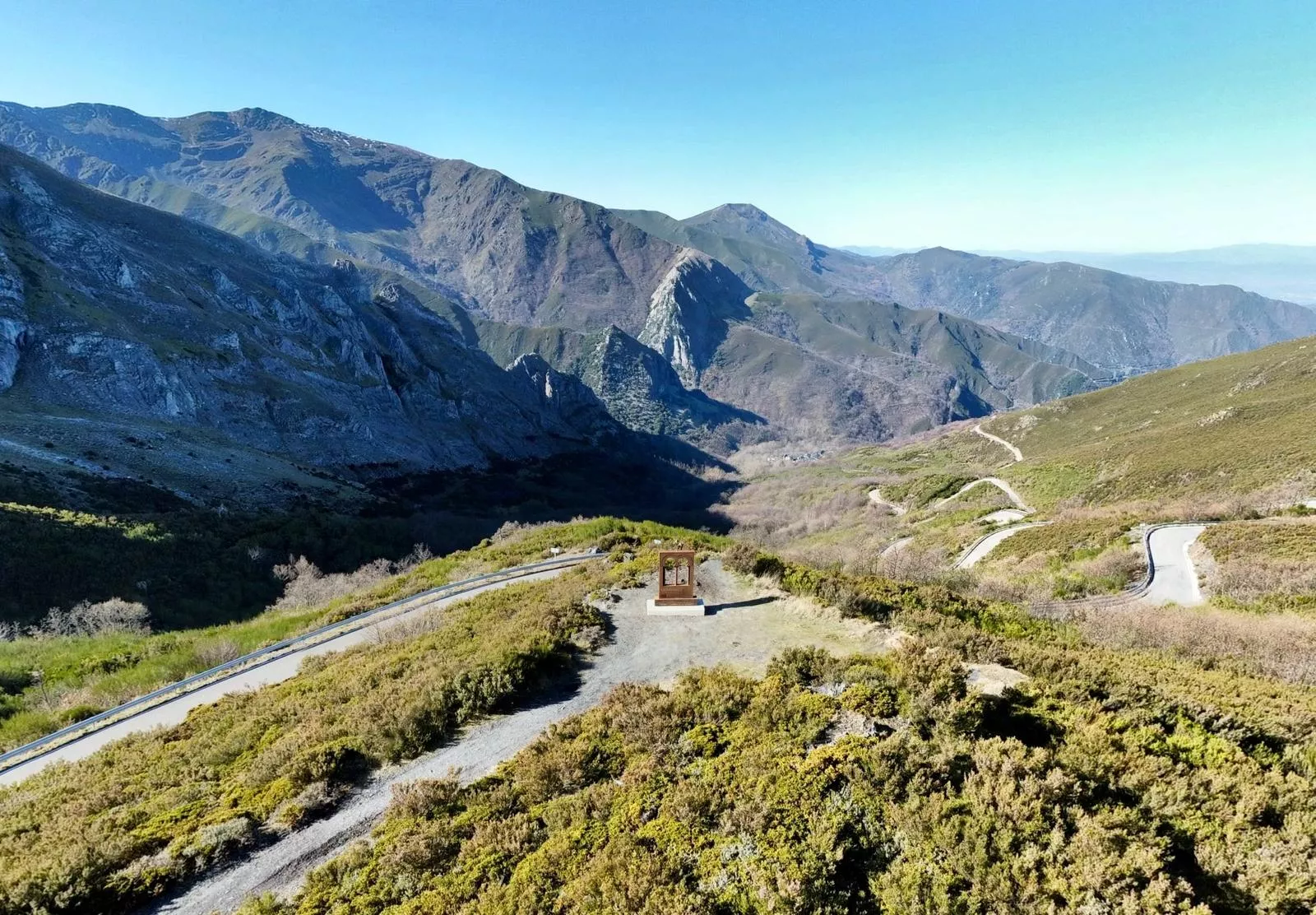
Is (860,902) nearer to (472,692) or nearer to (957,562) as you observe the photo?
(472,692)

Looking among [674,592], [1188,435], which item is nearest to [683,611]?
[674,592]

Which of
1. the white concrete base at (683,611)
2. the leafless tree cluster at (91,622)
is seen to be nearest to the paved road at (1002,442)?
the white concrete base at (683,611)

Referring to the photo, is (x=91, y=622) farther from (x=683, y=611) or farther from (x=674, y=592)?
(x=683, y=611)

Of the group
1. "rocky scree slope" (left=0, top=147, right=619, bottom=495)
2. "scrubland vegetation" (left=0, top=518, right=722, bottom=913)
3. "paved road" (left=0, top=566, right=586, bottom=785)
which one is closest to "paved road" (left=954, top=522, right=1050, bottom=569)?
"paved road" (left=0, top=566, right=586, bottom=785)

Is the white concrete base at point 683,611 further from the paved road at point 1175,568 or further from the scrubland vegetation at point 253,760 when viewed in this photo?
the paved road at point 1175,568

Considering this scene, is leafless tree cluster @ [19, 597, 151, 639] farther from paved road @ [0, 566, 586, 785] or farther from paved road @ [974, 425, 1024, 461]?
paved road @ [974, 425, 1024, 461]

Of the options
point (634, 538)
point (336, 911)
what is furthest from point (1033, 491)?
point (336, 911)
